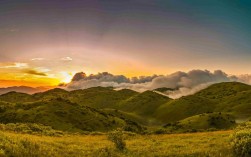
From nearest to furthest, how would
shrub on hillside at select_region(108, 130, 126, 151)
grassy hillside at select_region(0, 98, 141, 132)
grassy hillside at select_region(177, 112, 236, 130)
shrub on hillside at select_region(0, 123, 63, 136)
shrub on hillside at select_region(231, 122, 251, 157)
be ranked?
shrub on hillside at select_region(231, 122, 251, 157) < shrub on hillside at select_region(108, 130, 126, 151) < shrub on hillside at select_region(0, 123, 63, 136) < grassy hillside at select_region(0, 98, 141, 132) < grassy hillside at select_region(177, 112, 236, 130)

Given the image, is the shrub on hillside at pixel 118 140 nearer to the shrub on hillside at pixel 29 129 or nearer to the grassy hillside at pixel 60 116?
the shrub on hillside at pixel 29 129

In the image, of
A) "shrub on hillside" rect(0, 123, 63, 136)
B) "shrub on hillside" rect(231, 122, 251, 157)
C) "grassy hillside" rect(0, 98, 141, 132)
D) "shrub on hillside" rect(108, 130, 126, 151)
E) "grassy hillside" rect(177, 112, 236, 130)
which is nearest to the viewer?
"shrub on hillside" rect(231, 122, 251, 157)

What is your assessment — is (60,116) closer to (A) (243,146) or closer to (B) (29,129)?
(B) (29,129)

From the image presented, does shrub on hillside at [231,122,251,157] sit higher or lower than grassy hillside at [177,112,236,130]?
higher

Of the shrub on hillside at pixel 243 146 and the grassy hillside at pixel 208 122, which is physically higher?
the shrub on hillside at pixel 243 146

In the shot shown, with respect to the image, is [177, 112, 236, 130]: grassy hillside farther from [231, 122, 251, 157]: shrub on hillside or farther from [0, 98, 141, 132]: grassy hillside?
[231, 122, 251, 157]: shrub on hillside

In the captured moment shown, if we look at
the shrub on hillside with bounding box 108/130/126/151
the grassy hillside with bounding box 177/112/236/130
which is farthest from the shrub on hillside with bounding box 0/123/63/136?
the grassy hillside with bounding box 177/112/236/130

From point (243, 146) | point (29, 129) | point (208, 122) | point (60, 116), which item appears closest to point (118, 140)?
point (243, 146)

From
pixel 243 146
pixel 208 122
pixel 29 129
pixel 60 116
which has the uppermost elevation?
pixel 60 116

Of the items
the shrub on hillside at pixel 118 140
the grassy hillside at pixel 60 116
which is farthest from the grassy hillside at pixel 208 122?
the shrub on hillside at pixel 118 140

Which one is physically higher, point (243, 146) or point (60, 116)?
point (60, 116)

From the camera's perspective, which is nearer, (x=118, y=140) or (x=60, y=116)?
(x=118, y=140)

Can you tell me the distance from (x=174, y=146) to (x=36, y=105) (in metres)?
105

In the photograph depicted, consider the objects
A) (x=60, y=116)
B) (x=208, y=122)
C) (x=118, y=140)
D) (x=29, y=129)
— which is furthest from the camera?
(x=208, y=122)
